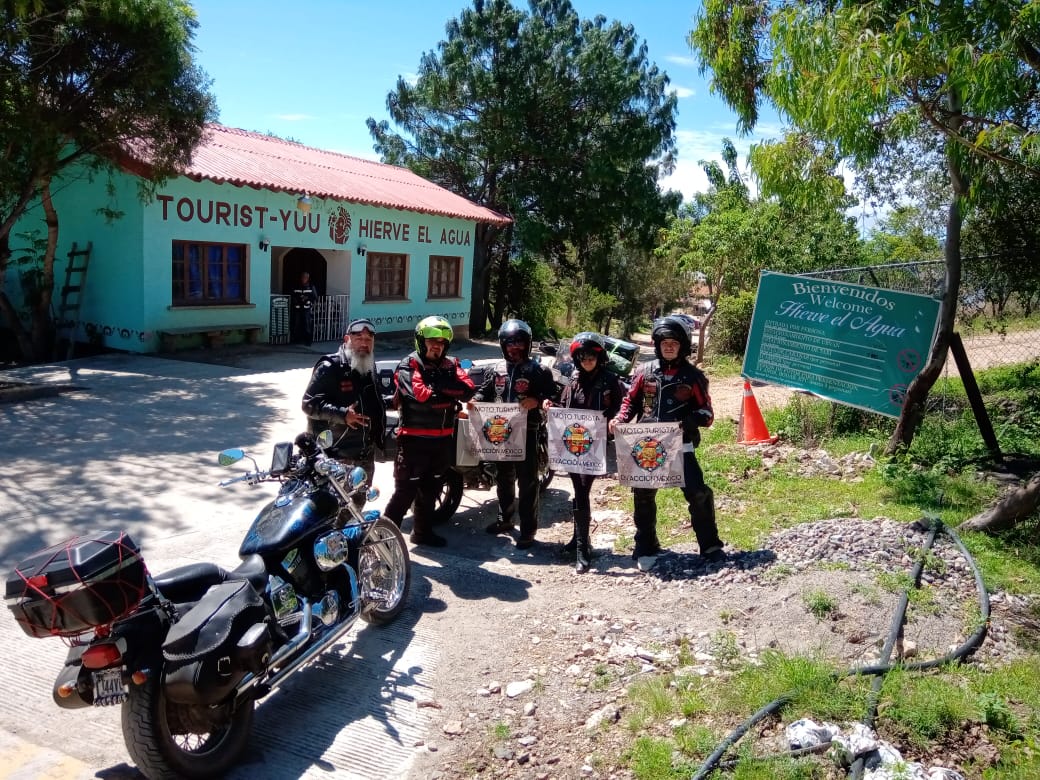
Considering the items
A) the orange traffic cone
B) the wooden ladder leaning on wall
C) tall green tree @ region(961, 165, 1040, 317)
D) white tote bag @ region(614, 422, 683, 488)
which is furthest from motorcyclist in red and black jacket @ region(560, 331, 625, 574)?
the wooden ladder leaning on wall

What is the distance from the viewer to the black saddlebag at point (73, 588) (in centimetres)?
265

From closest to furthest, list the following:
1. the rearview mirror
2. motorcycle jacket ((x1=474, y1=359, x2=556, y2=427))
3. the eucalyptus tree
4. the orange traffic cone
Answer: the rearview mirror < motorcycle jacket ((x1=474, y1=359, x2=556, y2=427)) < the orange traffic cone < the eucalyptus tree

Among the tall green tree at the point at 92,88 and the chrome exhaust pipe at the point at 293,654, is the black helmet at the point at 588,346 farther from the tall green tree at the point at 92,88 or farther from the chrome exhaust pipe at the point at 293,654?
the tall green tree at the point at 92,88

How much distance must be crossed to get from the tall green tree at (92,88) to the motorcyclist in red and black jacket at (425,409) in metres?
7.31

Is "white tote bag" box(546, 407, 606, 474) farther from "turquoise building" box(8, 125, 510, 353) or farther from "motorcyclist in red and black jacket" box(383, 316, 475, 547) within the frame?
"turquoise building" box(8, 125, 510, 353)

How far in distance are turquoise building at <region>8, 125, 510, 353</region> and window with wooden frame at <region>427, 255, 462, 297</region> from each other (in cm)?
10

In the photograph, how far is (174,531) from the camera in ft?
19.2

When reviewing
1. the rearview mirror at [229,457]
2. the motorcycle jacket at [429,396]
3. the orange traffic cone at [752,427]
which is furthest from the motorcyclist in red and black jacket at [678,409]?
the orange traffic cone at [752,427]

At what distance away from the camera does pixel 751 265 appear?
16.9 metres

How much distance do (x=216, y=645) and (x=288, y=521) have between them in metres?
0.88

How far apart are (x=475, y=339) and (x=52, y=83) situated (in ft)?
44.1

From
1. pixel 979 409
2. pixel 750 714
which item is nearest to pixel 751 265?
pixel 979 409

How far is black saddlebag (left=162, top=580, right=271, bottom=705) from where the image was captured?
292cm

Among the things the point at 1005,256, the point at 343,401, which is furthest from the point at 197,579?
the point at 1005,256
